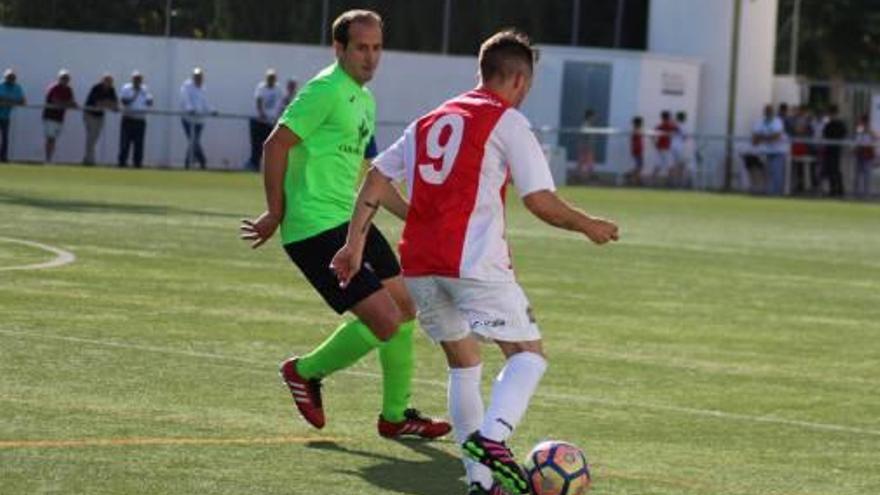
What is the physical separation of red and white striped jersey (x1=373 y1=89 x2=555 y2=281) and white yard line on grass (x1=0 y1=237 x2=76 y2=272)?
1055cm

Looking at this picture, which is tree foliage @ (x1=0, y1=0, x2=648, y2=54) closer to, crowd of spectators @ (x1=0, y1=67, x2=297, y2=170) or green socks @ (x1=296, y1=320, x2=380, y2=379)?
crowd of spectators @ (x1=0, y1=67, x2=297, y2=170)

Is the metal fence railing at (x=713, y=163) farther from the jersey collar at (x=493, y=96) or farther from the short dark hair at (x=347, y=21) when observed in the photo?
the jersey collar at (x=493, y=96)

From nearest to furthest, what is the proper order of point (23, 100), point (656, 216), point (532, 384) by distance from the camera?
1. point (532, 384)
2. point (656, 216)
3. point (23, 100)

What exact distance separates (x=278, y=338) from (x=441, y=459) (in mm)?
4905

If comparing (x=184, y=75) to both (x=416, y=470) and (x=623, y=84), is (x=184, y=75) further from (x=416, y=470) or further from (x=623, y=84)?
(x=416, y=470)

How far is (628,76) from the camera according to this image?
51.5 metres

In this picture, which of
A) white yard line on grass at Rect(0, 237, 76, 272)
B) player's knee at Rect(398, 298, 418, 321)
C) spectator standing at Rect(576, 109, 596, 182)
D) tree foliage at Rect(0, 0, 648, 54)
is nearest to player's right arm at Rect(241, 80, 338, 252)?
player's knee at Rect(398, 298, 418, 321)

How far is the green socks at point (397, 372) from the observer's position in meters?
11.3

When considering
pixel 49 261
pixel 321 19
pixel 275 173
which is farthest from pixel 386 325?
pixel 321 19

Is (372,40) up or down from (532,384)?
up

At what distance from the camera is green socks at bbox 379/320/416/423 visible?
11.3m

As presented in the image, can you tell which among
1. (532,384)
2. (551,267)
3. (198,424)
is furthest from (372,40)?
(551,267)

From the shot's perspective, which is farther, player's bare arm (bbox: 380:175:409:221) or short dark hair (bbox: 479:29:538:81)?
player's bare arm (bbox: 380:175:409:221)

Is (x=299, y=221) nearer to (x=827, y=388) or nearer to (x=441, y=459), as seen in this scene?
(x=441, y=459)
